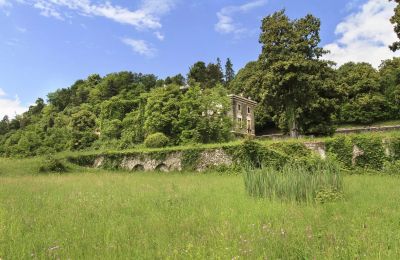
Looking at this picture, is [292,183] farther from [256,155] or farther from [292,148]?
[256,155]

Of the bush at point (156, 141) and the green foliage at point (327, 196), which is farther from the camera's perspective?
the bush at point (156, 141)

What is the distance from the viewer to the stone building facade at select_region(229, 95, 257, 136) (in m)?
57.5

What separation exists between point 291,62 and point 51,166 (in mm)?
20528

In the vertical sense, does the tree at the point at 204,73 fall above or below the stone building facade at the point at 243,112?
above

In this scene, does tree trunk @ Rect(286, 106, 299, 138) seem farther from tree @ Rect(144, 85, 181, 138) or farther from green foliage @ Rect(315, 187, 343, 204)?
green foliage @ Rect(315, 187, 343, 204)

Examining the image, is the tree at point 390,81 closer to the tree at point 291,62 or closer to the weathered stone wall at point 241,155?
the tree at point 291,62

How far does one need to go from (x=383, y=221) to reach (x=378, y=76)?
62502mm

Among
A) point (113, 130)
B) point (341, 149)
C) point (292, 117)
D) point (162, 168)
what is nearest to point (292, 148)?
point (341, 149)

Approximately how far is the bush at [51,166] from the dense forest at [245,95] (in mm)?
8901

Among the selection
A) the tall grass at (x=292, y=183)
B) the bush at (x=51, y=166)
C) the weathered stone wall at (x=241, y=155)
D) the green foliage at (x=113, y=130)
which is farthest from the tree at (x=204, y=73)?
the tall grass at (x=292, y=183)

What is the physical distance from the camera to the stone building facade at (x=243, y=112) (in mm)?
57531

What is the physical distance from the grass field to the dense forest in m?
22.8

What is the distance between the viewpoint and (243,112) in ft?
199

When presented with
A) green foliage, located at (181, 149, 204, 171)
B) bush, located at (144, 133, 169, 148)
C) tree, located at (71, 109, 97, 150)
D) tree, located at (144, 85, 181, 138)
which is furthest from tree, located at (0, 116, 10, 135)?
green foliage, located at (181, 149, 204, 171)
